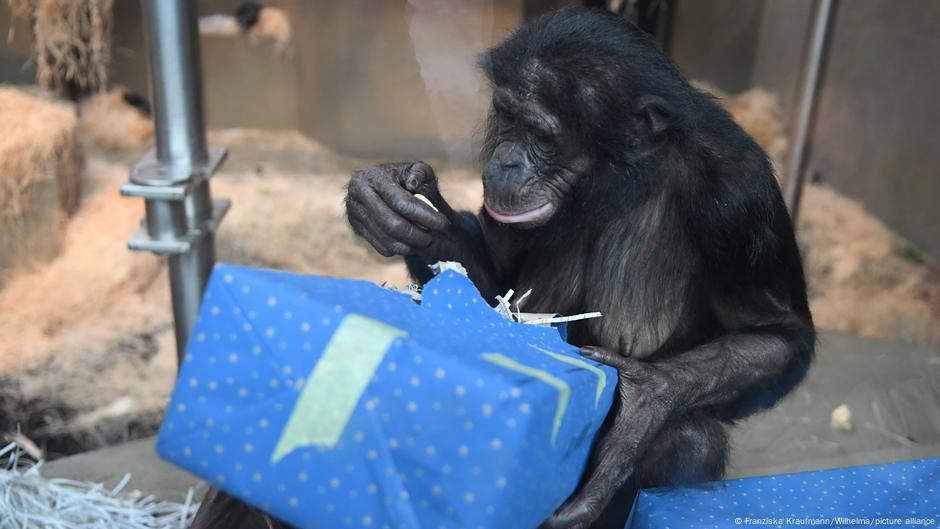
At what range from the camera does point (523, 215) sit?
1750 millimetres

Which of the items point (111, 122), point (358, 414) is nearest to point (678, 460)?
point (358, 414)

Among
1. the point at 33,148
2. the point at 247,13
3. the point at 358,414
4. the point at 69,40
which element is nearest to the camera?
the point at 358,414

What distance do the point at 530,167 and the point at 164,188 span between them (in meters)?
1.14

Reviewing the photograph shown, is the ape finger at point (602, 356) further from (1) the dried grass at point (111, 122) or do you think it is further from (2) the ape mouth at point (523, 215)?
(1) the dried grass at point (111, 122)

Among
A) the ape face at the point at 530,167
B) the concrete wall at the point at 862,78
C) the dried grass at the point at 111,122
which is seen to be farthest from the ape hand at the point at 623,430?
the dried grass at the point at 111,122

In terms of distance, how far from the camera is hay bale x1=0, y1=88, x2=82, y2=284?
3896mm

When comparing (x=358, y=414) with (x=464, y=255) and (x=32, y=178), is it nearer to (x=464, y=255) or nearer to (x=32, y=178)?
(x=464, y=255)

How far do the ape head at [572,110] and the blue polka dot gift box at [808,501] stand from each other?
0.59 metres

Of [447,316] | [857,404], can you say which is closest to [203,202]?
[447,316]

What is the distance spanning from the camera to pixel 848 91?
15.3ft

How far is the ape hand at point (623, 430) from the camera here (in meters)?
1.47

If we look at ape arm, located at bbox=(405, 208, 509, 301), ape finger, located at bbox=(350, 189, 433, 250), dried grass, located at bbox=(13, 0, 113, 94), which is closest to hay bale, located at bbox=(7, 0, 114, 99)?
dried grass, located at bbox=(13, 0, 113, 94)

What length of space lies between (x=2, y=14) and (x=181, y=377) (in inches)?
155

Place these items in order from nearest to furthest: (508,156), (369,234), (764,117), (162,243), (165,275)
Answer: (508,156), (369,234), (162,243), (165,275), (764,117)
